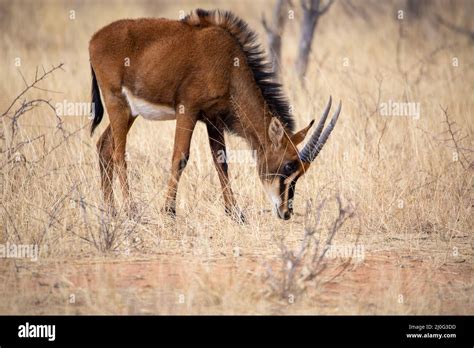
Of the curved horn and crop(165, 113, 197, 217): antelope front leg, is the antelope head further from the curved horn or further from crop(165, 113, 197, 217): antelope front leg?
crop(165, 113, 197, 217): antelope front leg

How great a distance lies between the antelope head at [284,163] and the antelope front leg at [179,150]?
0.80 meters

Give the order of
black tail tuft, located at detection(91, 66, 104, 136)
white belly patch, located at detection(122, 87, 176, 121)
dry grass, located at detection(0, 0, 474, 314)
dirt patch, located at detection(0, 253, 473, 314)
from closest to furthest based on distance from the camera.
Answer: dirt patch, located at detection(0, 253, 473, 314)
dry grass, located at detection(0, 0, 474, 314)
white belly patch, located at detection(122, 87, 176, 121)
black tail tuft, located at detection(91, 66, 104, 136)

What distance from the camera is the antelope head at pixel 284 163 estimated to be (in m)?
8.68

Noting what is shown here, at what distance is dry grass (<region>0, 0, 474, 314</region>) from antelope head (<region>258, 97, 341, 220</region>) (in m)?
0.22

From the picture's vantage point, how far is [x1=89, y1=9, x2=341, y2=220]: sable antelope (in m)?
8.88

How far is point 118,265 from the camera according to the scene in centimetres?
739

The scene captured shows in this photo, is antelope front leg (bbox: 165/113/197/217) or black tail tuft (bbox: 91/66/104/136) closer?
antelope front leg (bbox: 165/113/197/217)

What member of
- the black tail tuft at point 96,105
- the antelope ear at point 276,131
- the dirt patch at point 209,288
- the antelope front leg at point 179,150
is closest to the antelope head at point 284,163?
the antelope ear at point 276,131

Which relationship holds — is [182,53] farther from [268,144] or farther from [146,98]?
[268,144]

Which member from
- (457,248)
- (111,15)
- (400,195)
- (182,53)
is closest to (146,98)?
(182,53)

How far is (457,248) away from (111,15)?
13.3m

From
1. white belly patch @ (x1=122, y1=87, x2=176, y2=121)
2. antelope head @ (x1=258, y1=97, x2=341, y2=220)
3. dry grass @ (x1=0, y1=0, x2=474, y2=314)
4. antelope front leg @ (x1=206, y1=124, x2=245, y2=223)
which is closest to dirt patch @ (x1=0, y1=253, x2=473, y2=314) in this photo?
dry grass @ (x1=0, y1=0, x2=474, y2=314)

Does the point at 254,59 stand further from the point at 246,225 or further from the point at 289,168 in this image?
the point at 246,225

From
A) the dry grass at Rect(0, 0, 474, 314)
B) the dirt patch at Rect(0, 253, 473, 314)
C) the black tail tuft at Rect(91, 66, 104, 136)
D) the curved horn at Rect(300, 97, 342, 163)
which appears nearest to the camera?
the dirt patch at Rect(0, 253, 473, 314)
